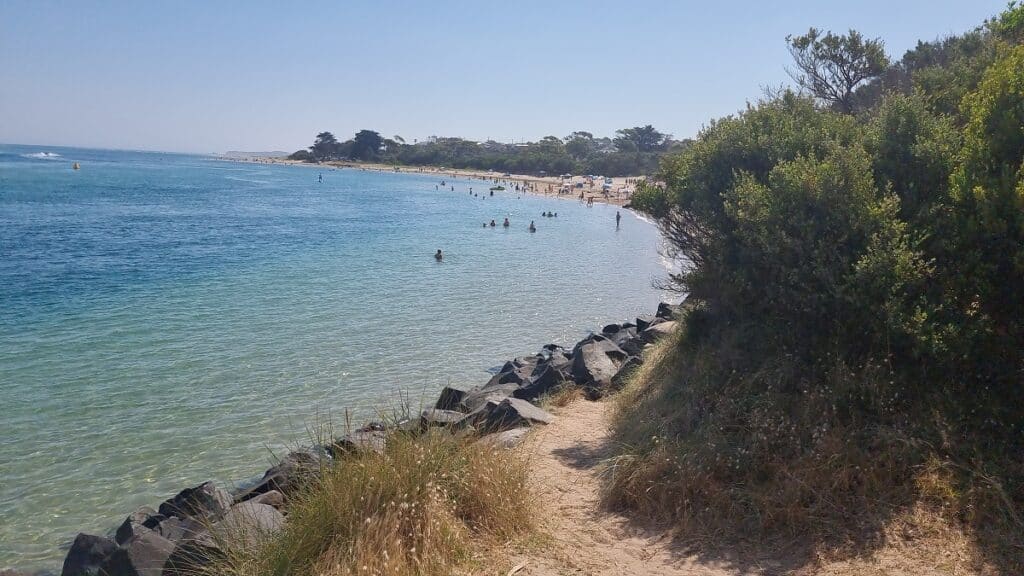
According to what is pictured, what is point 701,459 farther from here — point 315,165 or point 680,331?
point 315,165

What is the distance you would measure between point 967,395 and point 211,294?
2014cm

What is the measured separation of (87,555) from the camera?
6.33 metres

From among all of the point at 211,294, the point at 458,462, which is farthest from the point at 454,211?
the point at 458,462

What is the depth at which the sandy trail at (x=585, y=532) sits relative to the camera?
16.4 ft

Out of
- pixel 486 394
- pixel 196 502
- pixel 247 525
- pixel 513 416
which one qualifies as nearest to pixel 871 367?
pixel 513 416

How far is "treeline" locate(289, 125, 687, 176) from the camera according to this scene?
113438 mm

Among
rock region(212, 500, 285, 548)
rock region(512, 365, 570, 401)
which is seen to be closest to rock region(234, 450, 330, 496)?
rock region(212, 500, 285, 548)

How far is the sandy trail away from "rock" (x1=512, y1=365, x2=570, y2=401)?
296 centimetres

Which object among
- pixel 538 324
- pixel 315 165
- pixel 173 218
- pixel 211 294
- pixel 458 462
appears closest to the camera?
pixel 458 462

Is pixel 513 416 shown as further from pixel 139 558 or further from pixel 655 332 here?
pixel 655 332

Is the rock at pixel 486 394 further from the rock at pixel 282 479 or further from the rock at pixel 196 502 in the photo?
the rock at pixel 196 502

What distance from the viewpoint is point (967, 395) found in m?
5.63

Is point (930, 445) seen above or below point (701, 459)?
above

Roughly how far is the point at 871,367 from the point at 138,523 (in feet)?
24.3
